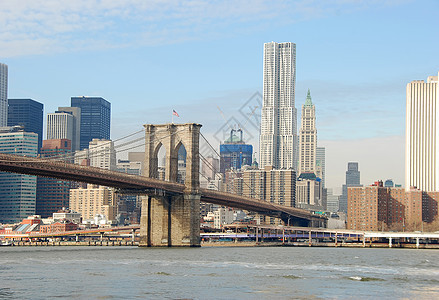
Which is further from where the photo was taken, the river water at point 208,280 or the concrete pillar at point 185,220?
the concrete pillar at point 185,220

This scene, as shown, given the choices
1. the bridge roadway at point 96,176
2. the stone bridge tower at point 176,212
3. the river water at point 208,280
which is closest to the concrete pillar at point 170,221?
the stone bridge tower at point 176,212

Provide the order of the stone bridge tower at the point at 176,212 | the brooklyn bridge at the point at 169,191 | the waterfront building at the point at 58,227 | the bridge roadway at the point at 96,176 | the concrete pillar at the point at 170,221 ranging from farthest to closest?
1. the waterfront building at the point at 58,227
2. the stone bridge tower at the point at 176,212
3. the concrete pillar at the point at 170,221
4. the brooklyn bridge at the point at 169,191
5. the bridge roadway at the point at 96,176

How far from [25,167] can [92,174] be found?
9739 millimetres

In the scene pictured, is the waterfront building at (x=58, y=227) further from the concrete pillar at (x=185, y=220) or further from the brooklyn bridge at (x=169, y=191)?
the concrete pillar at (x=185, y=220)

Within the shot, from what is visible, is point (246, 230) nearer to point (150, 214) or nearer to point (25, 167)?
point (150, 214)

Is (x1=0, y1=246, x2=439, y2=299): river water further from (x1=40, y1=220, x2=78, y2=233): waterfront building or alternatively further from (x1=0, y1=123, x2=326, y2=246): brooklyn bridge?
(x1=40, y1=220, x2=78, y2=233): waterfront building

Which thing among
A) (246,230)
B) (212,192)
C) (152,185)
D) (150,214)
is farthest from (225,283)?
(246,230)

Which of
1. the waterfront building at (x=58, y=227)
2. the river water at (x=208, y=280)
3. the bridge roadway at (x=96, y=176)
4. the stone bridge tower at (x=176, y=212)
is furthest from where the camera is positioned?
the waterfront building at (x=58, y=227)

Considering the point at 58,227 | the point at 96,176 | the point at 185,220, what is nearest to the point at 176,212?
the point at 185,220

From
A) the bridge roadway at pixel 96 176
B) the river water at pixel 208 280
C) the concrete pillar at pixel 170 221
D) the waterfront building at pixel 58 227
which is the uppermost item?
the bridge roadway at pixel 96 176

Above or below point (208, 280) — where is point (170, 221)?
above

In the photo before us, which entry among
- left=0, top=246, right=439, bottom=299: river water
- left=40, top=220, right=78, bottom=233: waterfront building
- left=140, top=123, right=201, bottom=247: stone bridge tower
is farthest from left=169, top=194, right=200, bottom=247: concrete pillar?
left=40, top=220, right=78, bottom=233: waterfront building

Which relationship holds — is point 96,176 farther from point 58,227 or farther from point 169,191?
point 58,227

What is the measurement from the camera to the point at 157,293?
144 feet
